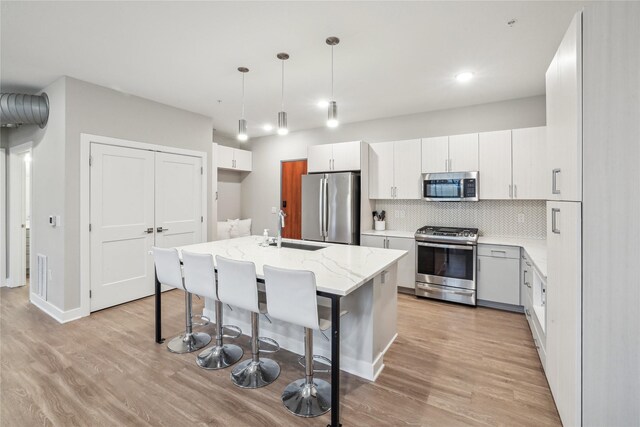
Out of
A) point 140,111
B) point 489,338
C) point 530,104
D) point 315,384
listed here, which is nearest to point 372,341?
point 315,384

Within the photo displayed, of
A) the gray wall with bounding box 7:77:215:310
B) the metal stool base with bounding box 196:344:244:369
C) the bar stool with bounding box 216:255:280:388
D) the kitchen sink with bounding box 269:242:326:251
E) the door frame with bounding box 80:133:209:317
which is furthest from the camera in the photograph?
the door frame with bounding box 80:133:209:317

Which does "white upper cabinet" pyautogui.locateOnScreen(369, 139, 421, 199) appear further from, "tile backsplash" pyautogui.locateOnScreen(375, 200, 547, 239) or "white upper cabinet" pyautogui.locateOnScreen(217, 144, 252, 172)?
"white upper cabinet" pyautogui.locateOnScreen(217, 144, 252, 172)

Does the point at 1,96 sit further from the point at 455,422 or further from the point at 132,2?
the point at 455,422

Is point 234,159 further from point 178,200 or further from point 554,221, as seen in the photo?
point 554,221

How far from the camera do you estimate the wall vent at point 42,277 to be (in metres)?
3.65

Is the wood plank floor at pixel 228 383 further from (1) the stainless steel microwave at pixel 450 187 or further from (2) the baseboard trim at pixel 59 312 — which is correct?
(1) the stainless steel microwave at pixel 450 187

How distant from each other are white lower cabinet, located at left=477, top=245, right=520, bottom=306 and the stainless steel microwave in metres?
0.71

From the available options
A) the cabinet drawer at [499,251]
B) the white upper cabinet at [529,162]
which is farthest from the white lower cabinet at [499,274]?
the white upper cabinet at [529,162]

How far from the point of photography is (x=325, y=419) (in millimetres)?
1880

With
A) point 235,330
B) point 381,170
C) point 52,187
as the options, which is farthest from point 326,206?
point 52,187

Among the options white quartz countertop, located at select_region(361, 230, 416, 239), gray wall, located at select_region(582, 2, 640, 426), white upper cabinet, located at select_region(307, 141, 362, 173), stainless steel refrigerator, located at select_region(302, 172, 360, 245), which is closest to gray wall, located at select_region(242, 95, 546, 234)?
white upper cabinet, located at select_region(307, 141, 362, 173)

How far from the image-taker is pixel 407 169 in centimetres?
444

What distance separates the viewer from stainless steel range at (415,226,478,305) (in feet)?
12.4

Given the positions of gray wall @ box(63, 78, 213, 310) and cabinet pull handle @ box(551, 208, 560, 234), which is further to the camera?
gray wall @ box(63, 78, 213, 310)
